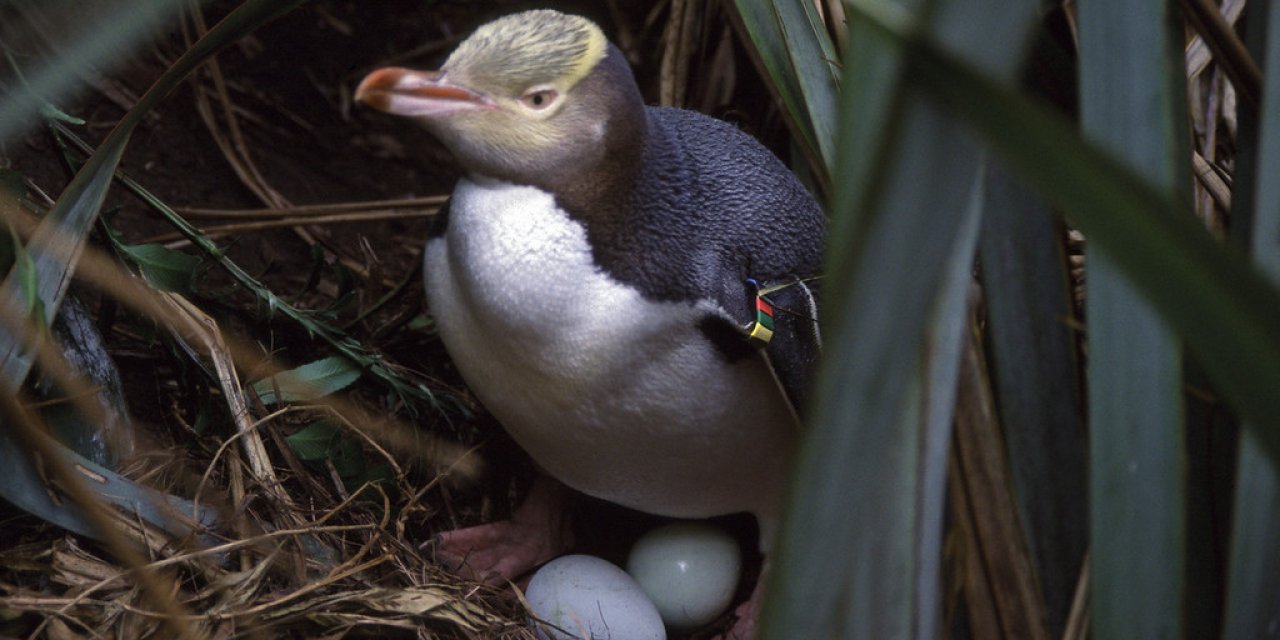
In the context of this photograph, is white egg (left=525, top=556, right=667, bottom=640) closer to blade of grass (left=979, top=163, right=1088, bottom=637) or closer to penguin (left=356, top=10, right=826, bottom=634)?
penguin (left=356, top=10, right=826, bottom=634)

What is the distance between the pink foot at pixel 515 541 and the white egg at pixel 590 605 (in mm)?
89

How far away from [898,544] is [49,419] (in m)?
0.72

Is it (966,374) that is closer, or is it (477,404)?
(966,374)

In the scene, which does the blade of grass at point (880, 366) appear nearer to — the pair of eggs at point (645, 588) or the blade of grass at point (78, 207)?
the blade of grass at point (78, 207)

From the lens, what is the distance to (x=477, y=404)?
1472 mm

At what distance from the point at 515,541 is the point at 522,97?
0.59 m

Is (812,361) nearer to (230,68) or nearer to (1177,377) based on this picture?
(1177,377)

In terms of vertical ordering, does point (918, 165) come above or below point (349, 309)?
above

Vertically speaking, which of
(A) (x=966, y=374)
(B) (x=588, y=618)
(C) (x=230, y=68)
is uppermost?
(A) (x=966, y=374)

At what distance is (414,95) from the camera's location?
97 centimetres

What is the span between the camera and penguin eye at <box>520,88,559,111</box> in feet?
3.31

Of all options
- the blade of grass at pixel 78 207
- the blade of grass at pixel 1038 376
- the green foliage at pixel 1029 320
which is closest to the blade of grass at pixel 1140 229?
the green foliage at pixel 1029 320

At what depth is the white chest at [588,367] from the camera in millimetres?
1035

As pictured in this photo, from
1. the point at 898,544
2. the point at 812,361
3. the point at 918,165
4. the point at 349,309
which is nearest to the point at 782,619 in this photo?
the point at 898,544
